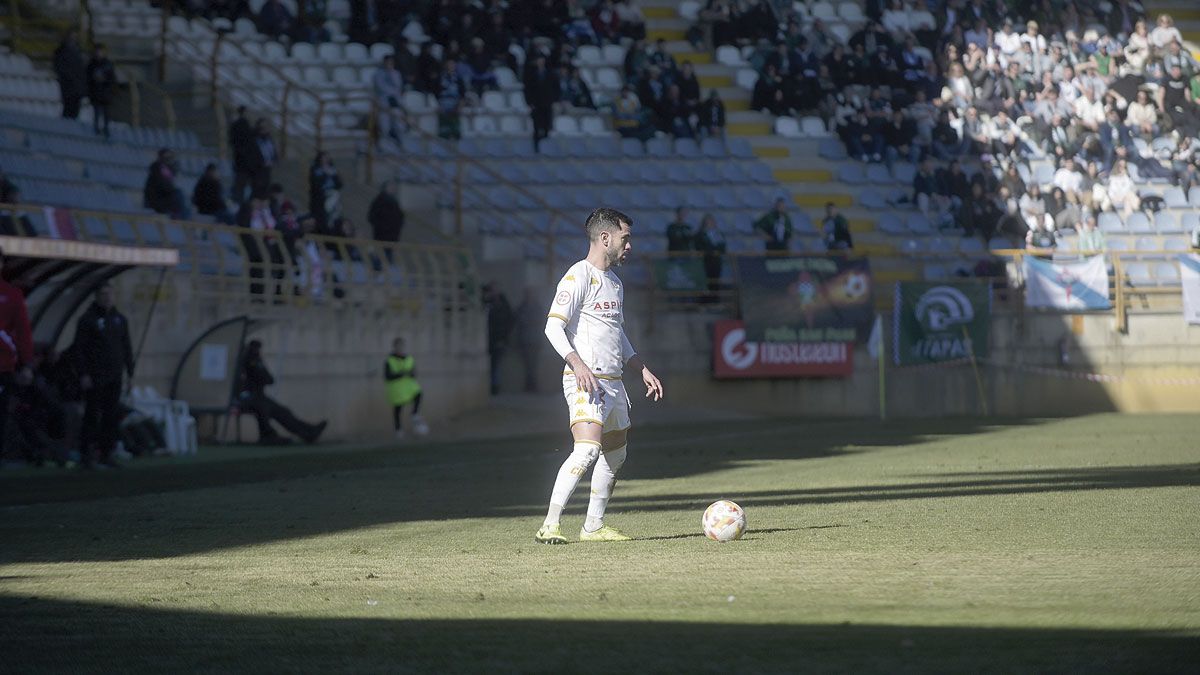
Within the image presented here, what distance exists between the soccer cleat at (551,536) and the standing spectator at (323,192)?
17007mm

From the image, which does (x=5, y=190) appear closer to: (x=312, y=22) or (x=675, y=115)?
(x=312, y=22)

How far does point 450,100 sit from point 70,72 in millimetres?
8263

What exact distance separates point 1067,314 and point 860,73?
7.45m

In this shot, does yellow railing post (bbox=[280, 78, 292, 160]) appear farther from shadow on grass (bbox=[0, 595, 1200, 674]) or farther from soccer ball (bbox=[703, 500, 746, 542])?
shadow on grass (bbox=[0, 595, 1200, 674])

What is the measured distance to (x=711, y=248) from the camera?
100 ft

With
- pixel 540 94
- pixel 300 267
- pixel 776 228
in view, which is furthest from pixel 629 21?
pixel 300 267

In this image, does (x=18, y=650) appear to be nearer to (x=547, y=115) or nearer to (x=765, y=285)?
(x=765, y=285)

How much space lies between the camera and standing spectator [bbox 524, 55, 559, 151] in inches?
1303

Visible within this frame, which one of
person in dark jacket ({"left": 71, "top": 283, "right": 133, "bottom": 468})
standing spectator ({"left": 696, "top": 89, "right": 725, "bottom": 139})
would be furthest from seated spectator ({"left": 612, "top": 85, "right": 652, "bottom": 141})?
person in dark jacket ({"left": 71, "top": 283, "right": 133, "bottom": 468})

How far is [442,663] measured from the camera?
6.16m

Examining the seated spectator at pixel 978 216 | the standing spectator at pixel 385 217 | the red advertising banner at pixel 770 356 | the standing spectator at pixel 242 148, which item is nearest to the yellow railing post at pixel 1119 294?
the seated spectator at pixel 978 216

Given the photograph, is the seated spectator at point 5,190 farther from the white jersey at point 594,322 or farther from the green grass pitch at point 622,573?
the white jersey at point 594,322

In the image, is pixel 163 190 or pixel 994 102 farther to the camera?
pixel 994 102

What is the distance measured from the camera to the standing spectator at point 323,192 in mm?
26859
